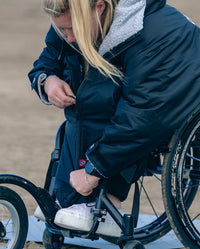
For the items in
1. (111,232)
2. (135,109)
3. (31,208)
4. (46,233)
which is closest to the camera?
(135,109)

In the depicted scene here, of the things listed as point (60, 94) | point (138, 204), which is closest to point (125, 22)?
point (60, 94)

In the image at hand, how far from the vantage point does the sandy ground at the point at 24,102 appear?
4.05 m

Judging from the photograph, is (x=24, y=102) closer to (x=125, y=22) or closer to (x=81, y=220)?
(x=81, y=220)

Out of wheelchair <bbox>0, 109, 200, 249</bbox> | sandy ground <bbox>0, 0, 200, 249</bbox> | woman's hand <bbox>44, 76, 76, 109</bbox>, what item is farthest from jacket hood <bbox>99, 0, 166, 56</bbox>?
sandy ground <bbox>0, 0, 200, 249</bbox>

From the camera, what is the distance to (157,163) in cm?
234

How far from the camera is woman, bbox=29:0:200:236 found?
2061 millimetres

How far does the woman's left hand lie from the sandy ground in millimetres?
600

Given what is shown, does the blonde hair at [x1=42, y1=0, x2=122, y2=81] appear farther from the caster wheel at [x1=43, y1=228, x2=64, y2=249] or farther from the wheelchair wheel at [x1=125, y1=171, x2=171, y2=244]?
the caster wheel at [x1=43, y1=228, x2=64, y2=249]

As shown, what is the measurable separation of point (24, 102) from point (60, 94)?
3.37 metres

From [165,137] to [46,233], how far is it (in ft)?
2.35

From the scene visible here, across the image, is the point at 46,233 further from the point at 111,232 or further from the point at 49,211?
Answer: the point at 111,232

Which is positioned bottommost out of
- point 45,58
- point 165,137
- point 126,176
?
point 126,176

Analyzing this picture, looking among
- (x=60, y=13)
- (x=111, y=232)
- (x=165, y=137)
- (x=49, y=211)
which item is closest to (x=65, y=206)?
(x=49, y=211)

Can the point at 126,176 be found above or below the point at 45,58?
below
